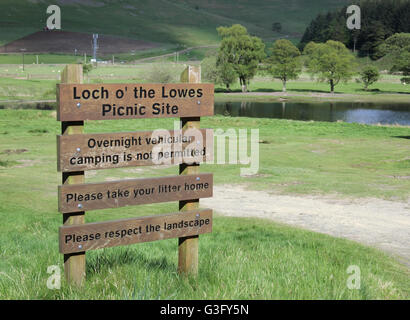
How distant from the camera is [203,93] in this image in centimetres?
781

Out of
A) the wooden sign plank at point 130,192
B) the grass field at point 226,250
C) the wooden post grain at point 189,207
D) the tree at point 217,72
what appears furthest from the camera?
the tree at point 217,72

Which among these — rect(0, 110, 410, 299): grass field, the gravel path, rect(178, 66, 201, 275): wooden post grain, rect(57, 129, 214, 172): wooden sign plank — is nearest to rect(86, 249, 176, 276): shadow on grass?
rect(0, 110, 410, 299): grass field

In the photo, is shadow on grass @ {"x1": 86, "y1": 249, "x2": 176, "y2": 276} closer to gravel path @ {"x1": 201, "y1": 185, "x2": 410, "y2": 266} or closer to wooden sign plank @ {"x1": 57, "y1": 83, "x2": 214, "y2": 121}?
wooden sign plank @ {"x1": 57, "y1": 83, "x2": 214, "y2": 121}

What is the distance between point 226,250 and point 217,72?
124 m

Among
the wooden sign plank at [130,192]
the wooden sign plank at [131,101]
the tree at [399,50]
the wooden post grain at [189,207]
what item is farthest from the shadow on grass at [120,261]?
the tree at [399,50]

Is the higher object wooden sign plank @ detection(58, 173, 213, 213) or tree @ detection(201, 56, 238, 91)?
tree @ detection(201, 56, 238, 91)

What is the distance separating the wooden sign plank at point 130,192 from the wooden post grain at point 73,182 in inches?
5.6

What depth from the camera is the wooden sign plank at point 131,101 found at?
6.82 meters

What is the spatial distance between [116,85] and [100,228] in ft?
6.34

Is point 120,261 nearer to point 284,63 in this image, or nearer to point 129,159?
point 129,159

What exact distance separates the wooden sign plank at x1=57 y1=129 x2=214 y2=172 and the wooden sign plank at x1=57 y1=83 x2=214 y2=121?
0.27 m

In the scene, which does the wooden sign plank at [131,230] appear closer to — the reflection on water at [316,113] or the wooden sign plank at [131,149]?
the wooden sign plank at [131,149]

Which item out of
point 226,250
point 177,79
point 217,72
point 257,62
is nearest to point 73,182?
point 226,250

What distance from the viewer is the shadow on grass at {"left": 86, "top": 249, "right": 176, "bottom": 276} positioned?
7.54 metres
